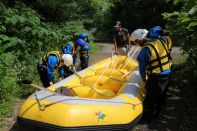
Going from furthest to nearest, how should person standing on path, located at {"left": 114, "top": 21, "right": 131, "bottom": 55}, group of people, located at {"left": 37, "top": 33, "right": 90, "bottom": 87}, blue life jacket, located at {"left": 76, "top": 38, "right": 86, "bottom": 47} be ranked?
person standing on path, located at {"left": 114, "top": 21, "right": 131, "bottom": 55} → blue life jacket, located at {"left": 76, "top": 38, "right": 86, "bottom": 47} → group of people, located at {"left": 37, "top": 33, "right": 90, "bottom": 87}

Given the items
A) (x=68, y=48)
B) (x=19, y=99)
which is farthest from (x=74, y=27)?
(x=19, y=99)

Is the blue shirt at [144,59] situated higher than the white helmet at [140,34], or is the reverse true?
the white helmet at [140,34]

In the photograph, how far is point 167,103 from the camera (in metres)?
8.54

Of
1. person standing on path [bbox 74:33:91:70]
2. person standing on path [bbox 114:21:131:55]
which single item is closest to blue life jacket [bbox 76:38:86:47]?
person standing on path [bbox 74:33:91:70]

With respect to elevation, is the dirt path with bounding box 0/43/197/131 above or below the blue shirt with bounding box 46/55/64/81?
below

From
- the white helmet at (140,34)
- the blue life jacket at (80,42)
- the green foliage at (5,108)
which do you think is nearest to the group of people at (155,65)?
the white helmet at (140,34)

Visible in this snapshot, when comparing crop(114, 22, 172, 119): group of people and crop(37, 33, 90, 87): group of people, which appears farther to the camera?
crop(37, 33, 90, 87): group of people

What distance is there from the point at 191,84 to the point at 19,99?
4.40 m

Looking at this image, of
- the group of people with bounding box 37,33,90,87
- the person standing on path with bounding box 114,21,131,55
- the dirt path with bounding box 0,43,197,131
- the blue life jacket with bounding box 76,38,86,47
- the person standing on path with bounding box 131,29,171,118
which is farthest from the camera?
the person standing on path with bounding box 114,21,131,55

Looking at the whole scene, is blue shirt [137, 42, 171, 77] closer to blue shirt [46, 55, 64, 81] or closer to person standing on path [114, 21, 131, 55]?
blue shirt [46, 55, 64, 81]

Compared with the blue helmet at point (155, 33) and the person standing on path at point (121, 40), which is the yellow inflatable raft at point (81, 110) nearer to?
the blue helmet at point (155, 33)

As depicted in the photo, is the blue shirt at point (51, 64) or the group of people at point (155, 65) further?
the blue shirt at point (51, 64)

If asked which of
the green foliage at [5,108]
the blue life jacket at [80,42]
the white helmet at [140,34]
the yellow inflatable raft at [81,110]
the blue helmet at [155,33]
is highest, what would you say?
the blue helmet at [155,33]

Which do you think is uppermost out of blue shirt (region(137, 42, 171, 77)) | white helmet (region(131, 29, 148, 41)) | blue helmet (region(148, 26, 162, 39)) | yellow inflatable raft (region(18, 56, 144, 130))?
blue helmet (region(148, 26, 162, 39))
